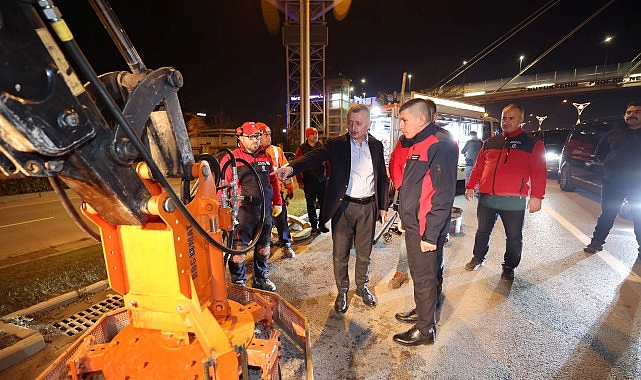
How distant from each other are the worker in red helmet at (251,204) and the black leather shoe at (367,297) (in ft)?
3.57

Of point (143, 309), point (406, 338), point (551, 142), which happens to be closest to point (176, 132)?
point (143, 309)

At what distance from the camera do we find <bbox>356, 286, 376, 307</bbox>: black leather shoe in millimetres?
3463

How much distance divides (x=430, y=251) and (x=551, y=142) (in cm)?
1499

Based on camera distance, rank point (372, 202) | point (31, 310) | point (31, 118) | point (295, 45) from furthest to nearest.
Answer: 1. point (295, 45)
2. point (372, 202)
3. point (31, 310)
4. point (31, 118)

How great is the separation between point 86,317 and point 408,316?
11.0 feet

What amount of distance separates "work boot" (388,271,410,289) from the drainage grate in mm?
3204

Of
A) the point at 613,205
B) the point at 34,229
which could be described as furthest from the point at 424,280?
the point at 34,229

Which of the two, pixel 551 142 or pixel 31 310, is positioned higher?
pixel 551 142

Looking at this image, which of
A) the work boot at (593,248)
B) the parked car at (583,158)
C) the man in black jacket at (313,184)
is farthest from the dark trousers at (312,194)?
the parked car at (583,158)

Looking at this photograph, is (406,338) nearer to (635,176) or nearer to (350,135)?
(350,135)

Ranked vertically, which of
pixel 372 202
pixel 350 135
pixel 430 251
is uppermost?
pixel 350 135

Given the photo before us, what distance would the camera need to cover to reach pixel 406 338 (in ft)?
9.15

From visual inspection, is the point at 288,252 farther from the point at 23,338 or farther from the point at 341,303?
the point at 23,338

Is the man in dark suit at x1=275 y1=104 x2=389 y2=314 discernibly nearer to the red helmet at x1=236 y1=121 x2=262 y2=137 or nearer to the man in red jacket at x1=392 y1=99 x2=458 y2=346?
the man in red jacket at x1=392 y1=99 x2=458 y2=346
